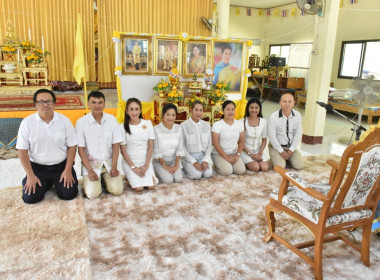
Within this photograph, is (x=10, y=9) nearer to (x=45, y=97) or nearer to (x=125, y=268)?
(x=45, y=97)

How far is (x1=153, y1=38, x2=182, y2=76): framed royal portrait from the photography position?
5.76 metres

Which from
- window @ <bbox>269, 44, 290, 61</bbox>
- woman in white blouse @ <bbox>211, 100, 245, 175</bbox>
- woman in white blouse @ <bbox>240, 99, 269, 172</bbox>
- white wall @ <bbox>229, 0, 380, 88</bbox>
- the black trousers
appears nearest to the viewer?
the black trousers

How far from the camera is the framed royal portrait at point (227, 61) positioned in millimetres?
6098

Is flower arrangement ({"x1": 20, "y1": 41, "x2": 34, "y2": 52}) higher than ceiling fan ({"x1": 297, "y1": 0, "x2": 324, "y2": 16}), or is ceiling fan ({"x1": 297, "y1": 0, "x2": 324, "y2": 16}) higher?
ceiling fan ({"x1": 297, "y1": 0, "x2": 324, "y2": 16})

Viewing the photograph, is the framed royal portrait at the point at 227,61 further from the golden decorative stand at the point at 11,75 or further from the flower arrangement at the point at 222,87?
the golden decorative stand at the point at 11,75

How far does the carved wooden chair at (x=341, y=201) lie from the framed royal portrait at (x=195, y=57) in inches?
163

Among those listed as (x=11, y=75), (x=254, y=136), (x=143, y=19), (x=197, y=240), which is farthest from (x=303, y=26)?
(x=197, y=240)

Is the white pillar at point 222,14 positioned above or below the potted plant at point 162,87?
above

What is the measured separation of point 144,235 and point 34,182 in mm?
1096

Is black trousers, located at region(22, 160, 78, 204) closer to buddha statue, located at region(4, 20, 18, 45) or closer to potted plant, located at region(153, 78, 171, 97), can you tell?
potted plant, located at region(153, 78, 171, 97)

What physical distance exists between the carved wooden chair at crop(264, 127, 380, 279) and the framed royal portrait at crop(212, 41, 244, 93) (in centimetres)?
422

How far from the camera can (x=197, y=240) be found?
238 cm

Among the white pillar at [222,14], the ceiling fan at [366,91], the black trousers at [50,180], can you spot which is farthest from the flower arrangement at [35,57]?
the ceiling fan at [366,91]

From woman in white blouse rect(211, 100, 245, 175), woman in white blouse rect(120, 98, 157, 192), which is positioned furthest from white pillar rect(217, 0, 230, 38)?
woman in white blouse rect(120, 98, 157, 192)
